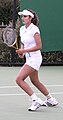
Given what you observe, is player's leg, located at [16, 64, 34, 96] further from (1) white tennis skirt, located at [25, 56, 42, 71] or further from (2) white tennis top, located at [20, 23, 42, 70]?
(2) white tennis top, located at [20, 23, 42, 70]

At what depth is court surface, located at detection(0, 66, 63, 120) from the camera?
19.6ft

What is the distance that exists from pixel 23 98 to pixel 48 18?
5.15m

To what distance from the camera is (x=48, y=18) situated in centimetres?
1225

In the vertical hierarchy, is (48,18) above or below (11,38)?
below

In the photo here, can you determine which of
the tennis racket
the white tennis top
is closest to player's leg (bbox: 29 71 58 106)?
the white tennis top

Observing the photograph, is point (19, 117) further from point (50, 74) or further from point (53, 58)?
point (53, 58)

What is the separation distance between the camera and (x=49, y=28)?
12273 millimetres

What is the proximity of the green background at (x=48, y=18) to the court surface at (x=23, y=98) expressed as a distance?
1.04 meters

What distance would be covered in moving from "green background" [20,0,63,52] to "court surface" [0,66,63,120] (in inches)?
41.0

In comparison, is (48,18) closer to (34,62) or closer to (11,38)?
(11,38)

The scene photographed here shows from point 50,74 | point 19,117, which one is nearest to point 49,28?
point 50,74

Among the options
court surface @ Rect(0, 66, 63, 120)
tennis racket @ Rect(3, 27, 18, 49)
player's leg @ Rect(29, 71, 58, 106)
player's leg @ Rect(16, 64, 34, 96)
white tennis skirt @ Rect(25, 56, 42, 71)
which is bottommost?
court surface @ Rect(0, 66, 63, 120)

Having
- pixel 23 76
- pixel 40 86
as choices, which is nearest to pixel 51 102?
pixel 40 86

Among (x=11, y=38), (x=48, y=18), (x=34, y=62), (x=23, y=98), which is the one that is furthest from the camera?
(x=48, y=18)
